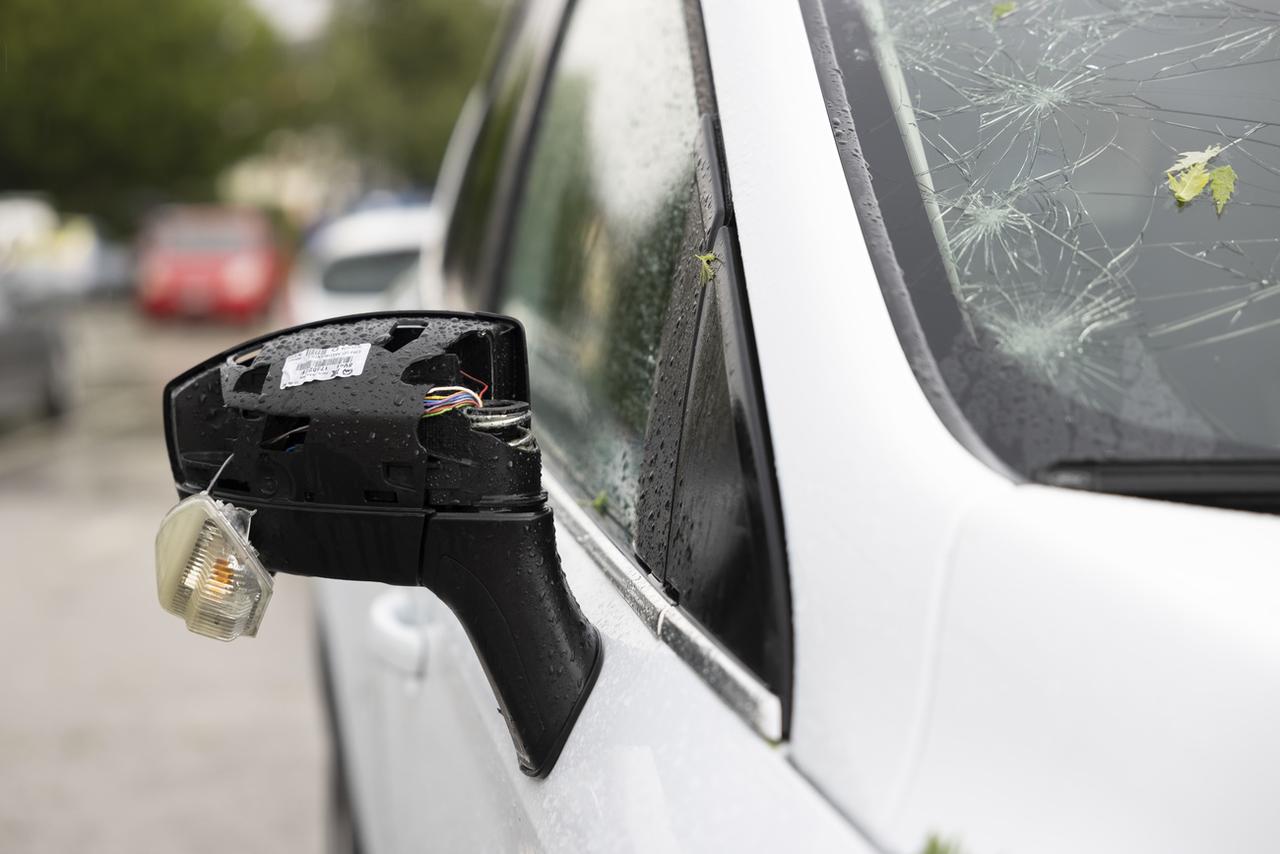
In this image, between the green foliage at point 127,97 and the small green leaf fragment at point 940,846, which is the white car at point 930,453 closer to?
the small green leaf fragment at point 940,846

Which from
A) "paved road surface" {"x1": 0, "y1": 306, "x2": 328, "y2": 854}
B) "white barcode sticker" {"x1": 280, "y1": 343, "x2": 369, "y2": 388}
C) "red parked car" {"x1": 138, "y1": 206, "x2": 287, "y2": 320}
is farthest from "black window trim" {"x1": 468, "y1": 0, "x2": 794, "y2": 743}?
"red parked car" {"x1": 138, "y1": 206, "x2": 287, "y2": 320}

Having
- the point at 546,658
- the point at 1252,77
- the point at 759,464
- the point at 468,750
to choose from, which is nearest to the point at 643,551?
→ the point at 546,658

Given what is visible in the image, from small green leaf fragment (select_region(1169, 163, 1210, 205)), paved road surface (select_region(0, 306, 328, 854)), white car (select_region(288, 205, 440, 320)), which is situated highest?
small green leaf fragment (select_region(1169, 163, 1210, 205))

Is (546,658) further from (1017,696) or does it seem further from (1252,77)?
(1252,77)

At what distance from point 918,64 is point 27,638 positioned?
501 cm

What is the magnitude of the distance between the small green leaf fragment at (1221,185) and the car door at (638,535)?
42 centimetres

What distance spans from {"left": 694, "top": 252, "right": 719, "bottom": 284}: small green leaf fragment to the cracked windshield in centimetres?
15

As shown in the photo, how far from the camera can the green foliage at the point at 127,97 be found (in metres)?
33.1

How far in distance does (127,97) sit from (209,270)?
55.7 feet

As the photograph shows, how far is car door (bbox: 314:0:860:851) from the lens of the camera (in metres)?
0.95

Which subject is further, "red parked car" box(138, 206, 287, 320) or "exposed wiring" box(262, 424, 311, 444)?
"red parked car" box(138, 206, 287, 320)

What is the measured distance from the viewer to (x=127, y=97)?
1393 inches

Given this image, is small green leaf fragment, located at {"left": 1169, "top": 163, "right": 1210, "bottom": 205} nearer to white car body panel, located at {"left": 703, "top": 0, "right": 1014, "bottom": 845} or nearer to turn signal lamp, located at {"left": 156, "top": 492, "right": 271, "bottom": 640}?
white car body panel, located at {"left": 703, "top": 0, "right": 1014, "bottom": 845}

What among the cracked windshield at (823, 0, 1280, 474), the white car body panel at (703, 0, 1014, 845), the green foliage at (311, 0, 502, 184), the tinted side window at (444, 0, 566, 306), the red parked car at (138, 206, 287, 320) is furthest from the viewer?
the green foliage at (311, 0, 502, 184)
